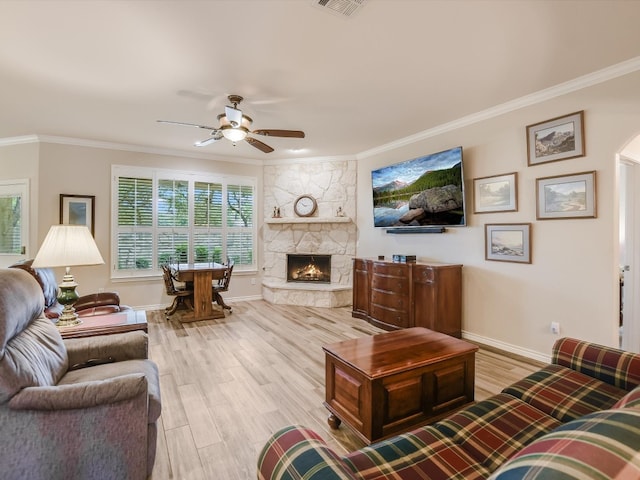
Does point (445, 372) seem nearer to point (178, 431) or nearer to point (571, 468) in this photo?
point (571, 468)

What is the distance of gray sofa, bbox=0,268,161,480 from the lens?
4.40 ft

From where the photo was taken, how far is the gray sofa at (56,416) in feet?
4.40

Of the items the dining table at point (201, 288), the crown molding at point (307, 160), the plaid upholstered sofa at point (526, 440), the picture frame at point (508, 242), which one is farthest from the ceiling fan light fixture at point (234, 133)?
the picture frame at point (508, 242)

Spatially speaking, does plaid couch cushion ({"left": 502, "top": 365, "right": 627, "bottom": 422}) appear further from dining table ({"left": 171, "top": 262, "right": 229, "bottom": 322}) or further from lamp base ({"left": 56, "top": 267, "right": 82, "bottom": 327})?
dining table ({"left": 171, "top": 262, "right": 229, "bottom": 322})

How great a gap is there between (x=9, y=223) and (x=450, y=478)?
668 cm

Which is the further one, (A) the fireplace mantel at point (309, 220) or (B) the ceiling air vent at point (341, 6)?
(A) the fireplace mantel at point (309, 220)

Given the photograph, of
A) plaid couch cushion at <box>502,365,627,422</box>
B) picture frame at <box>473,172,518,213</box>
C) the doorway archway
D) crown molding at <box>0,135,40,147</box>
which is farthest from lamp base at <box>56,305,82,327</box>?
the doorway archway

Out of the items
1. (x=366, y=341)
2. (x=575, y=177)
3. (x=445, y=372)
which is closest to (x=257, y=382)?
(x=366, y=341)

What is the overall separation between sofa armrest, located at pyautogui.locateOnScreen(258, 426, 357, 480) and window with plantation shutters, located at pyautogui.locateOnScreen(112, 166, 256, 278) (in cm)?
514

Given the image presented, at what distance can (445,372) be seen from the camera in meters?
2.12

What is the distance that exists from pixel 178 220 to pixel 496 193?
199 inches

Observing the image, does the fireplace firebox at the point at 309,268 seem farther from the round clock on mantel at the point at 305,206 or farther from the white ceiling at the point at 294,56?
the white ceiling at the point at 294,56

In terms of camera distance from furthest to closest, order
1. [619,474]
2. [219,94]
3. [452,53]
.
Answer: [219,94] < [452,53] < [619,474]

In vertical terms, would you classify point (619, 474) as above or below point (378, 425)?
above
